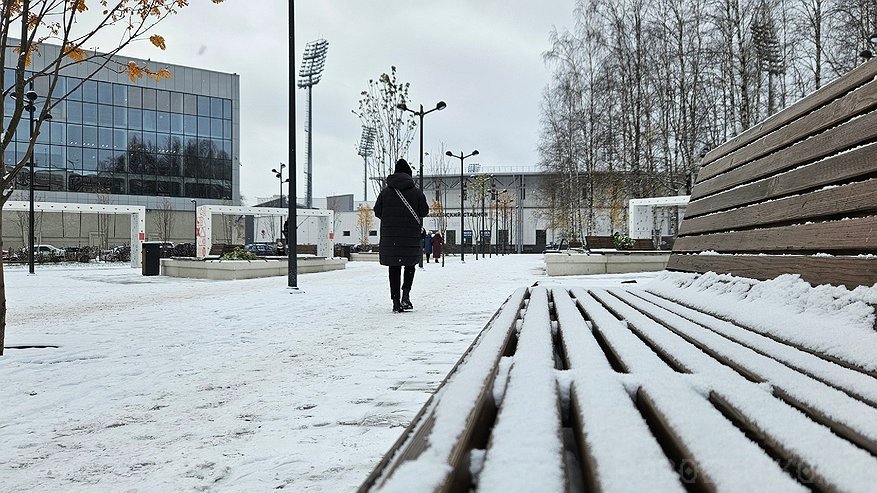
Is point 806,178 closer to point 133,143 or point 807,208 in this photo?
point 807,208

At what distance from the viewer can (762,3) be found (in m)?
21.4

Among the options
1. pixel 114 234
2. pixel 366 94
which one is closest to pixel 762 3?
pixel 366 94

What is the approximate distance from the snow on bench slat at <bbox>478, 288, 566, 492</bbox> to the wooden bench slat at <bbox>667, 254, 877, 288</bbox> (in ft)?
4.58

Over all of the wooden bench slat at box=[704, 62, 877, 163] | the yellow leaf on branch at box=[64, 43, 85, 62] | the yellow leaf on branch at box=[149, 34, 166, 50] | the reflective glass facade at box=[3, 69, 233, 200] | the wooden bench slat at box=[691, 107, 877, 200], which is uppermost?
the reflective glass facade at box=[3, 69, 233, 200]

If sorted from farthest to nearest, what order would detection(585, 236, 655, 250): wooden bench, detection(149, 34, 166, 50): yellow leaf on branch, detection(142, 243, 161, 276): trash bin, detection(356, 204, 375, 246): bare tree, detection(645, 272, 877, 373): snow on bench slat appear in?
detection(356, 204, 375, 246): bare tree, detection(585, 236, 655, 250): wooden bench, detection(142, 243, 161, 276): trash bin, detection(149, 34, 166, 50): yellow leaf on branch, detection(645, 272, 877, 373): snow on bench slat

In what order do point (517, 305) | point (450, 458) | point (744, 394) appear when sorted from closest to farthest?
point (450, 458) < point (744, 394) < point (517, 305)

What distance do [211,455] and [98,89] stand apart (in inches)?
2095

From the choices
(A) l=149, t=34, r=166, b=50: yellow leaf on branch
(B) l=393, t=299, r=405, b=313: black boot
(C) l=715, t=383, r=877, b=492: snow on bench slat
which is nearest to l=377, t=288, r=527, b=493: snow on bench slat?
(C) l=715, t=383, r=877, b=492: snow on bench slat

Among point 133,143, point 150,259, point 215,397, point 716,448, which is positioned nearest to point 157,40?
point 215,397

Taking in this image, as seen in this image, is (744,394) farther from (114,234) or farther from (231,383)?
(114,234)

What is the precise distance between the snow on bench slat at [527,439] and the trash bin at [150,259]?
2003 centimetres

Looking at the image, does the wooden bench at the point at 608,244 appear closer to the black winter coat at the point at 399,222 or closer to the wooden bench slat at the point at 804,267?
the black winter coat at the point at 399,222

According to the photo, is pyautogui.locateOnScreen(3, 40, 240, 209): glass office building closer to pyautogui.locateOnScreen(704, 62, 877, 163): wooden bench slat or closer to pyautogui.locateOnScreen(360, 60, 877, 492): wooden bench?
pyautogui.locateOnScreen(704, 62, 877, 163): wooden bench slat

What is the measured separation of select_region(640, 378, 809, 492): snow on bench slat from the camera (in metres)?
0.88
